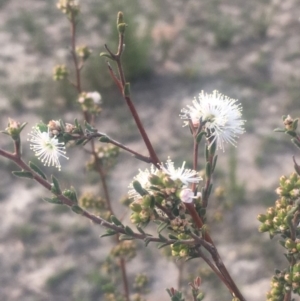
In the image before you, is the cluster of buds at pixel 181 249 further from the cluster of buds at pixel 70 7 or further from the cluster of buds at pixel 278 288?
the cluster of buds at pixel 70 7

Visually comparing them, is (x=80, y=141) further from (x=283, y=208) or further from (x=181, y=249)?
(x=283, y=208)

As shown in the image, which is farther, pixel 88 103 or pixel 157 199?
pixel 88 103

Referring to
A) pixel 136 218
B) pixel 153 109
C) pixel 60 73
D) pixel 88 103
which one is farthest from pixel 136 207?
pixel 153 109

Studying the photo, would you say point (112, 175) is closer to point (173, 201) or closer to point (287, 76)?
point (287, 76)

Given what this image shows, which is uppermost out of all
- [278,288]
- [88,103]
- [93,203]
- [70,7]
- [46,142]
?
[70,7]

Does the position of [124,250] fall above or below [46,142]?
above

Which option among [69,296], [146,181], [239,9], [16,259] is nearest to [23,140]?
[16,259]
